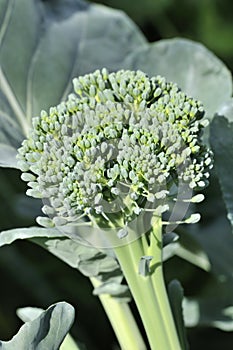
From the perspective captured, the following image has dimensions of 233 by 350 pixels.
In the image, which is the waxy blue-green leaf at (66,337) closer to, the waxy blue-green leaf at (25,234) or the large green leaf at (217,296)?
the waxy blue-green leaf at (25,234)

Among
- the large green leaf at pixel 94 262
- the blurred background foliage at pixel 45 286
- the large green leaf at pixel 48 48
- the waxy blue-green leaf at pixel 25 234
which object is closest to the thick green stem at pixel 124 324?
the large green leaf at pixel 94 262

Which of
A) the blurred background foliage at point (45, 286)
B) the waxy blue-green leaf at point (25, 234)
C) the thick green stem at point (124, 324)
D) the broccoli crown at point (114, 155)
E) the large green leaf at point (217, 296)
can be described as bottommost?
the blurred background foliage at point (45, 286)

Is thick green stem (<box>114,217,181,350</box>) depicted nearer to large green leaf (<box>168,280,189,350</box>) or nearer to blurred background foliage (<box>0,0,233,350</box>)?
large green leaf (<box>168,280,189,350</box>)

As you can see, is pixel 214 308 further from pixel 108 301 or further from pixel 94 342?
pixel 94 342

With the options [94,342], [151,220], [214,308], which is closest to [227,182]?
[151,220]

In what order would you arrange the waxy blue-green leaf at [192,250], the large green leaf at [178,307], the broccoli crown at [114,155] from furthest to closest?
the waxy blue-green leaf at [192,250] < the large green leaf at [178,307] < the broccoli crown at [114,155]

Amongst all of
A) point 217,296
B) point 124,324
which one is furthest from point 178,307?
point 217,296
